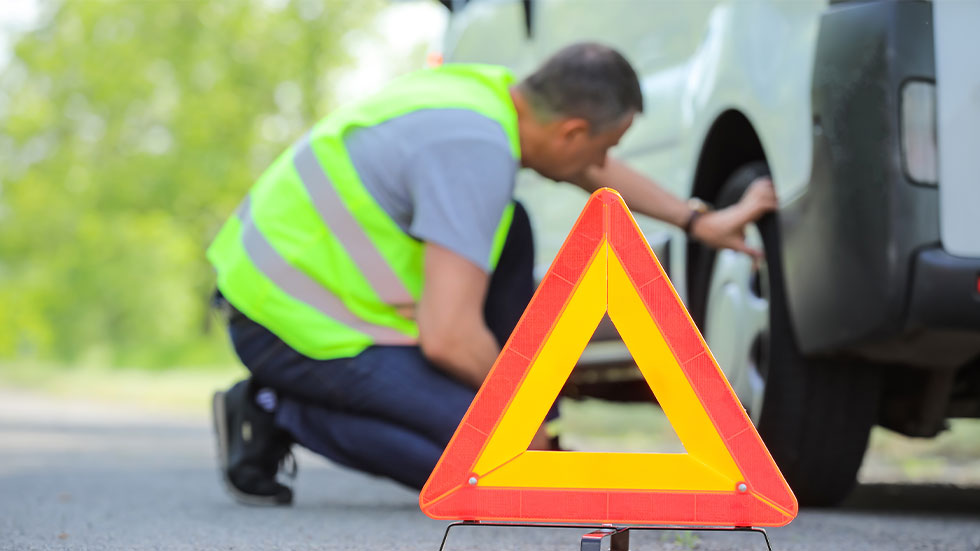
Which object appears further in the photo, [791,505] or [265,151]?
[265,151]

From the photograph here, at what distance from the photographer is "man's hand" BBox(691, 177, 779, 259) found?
10.7ft

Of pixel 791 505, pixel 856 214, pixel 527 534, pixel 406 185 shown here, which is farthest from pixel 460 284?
pixel 791 505

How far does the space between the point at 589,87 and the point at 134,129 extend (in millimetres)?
22792

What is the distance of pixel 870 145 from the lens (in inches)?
106

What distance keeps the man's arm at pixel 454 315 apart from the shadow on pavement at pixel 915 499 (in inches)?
47.2

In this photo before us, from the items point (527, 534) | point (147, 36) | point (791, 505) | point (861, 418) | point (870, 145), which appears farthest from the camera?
point (147, 36)

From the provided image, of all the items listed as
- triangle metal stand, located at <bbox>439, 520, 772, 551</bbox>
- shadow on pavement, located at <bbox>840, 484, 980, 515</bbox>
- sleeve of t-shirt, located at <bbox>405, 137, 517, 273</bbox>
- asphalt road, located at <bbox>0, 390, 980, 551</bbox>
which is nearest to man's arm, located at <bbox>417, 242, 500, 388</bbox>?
sleeve of t-shirt, located at <bbox>405, 137, 517, 273</bbox>

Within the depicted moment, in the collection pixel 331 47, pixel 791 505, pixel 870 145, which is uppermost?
pixel 870 145

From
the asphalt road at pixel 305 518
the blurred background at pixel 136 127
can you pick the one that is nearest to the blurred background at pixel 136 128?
the blurred background at pixel 136 127

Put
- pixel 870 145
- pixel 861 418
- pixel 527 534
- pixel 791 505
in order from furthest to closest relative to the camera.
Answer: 1. pixel 861 418
2. pixel 527 534
3. pixel 870 145
4. pixel 791 505

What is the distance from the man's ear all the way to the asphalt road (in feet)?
3.17

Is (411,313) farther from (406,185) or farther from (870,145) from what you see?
(870,145)

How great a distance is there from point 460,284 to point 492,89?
601mm

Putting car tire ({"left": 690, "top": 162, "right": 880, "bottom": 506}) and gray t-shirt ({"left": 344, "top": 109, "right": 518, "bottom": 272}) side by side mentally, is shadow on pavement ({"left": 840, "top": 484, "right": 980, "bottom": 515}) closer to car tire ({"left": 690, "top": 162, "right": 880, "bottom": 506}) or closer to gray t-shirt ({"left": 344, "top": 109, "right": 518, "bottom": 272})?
car tire ({"left": 690, "top": 162, "right": 880, "bottom": 506})
